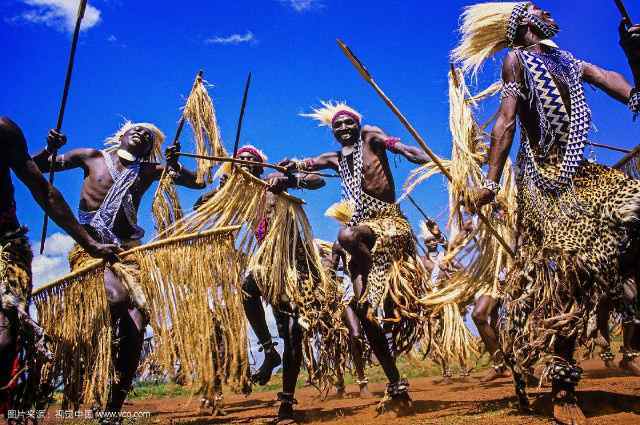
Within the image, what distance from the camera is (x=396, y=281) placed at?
15.9ft

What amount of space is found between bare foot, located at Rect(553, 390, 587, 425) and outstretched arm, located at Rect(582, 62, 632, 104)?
64.1 inches

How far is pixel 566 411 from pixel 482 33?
7.89 feet

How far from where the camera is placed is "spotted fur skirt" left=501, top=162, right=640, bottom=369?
310cm

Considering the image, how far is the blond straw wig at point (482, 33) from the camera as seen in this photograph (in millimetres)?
3928

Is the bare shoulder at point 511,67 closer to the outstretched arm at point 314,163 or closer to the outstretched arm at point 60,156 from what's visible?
the outstretched arm at point 314,163

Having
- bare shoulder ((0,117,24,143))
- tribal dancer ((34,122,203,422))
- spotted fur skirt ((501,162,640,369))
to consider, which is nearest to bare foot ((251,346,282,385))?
tribal dancer ((34,122,203,422))

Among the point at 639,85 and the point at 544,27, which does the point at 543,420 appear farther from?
the point at 544,27

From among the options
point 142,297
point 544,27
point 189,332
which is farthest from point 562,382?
point 142,297

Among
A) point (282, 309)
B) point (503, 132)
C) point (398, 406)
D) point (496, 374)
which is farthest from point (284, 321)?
point (496, 374)

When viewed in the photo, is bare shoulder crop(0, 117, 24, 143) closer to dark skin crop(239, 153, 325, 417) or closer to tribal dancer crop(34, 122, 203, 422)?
tribal dancer crop(34, 122, 203, 422)

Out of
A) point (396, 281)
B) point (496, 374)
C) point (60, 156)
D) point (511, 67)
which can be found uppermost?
point (60, 156)

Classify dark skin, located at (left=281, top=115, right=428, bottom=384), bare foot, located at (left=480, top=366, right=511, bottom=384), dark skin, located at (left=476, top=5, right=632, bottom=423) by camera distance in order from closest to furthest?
dark skin, located at (left=476, top=5, right=632, bottom=423)
dark skin, located at (left=281, top=115, right=428, bottom=384)
bare foot, located at (left=480, top=366, right=511, bottom=384)

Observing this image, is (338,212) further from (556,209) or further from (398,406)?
(556,209)

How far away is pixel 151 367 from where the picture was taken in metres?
4.60
